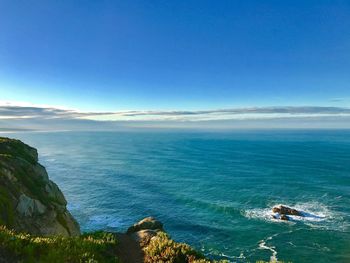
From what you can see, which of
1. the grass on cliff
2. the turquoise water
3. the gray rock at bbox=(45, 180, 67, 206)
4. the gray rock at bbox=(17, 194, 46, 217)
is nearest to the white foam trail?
the turquoise water

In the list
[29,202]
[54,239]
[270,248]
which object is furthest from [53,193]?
[270,248]

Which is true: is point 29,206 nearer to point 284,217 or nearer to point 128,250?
point 128,250

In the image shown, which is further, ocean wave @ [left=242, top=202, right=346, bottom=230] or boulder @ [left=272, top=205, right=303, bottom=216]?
boulder @ [left=272, top=205, right=303, bottom=216]

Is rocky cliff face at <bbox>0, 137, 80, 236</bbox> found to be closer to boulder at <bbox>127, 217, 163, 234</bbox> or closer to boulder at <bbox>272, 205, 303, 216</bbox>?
boulder at <bbox>127, 217, 163, 234</bbox>

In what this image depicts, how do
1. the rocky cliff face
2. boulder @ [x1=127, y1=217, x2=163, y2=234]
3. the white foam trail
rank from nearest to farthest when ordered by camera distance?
boulder @ [x1=127, y1=217, x2=163, y2=234]
the rocky cliff face
the white foam trail

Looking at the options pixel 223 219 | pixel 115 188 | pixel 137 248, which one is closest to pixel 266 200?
pixel 223 219

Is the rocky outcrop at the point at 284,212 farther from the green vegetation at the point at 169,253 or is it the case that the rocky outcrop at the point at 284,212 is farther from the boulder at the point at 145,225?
the green vegetation at the point at 169,253
